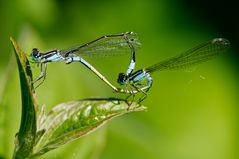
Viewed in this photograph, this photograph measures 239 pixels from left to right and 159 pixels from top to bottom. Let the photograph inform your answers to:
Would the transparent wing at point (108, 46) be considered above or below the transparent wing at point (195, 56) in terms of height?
above

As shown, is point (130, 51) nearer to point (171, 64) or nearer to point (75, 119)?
point (171, 64)

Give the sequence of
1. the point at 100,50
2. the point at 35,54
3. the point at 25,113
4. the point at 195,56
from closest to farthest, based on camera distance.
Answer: the point at 25,113
the point at 35,54
the point at 100,50
the point at 195,56

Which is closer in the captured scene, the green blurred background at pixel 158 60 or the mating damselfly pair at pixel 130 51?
the mating damselfly pair at pixel 130 51

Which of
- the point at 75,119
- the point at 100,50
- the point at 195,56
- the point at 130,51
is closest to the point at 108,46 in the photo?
the point at 100,50

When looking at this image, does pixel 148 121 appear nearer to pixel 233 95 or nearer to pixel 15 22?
pixel 233 95

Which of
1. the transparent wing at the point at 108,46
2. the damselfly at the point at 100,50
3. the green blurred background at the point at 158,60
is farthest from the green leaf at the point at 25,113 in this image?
the green blurred background at the point at 158,60

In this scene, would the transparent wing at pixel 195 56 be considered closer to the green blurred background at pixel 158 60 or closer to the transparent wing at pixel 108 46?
the transparent wing at pixel 108 46

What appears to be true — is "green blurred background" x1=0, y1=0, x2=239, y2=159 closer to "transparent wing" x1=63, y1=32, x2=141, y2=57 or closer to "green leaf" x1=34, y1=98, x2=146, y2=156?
"transparent wing" x1=63, y1=32, x2=141, y2=57
